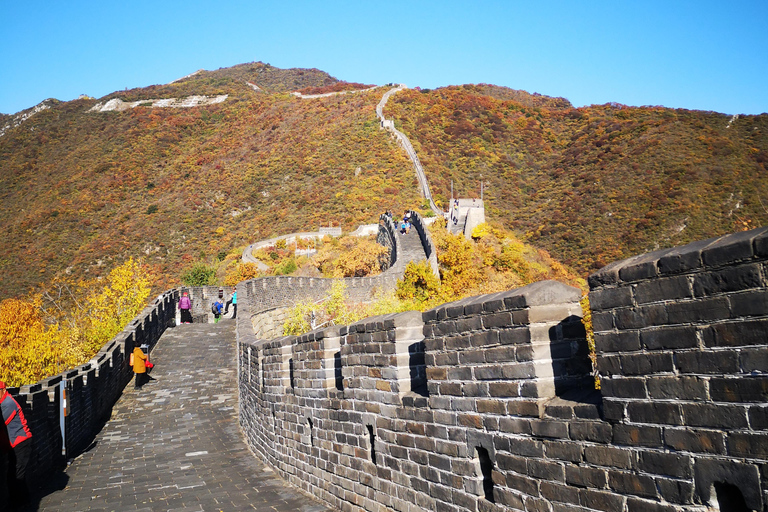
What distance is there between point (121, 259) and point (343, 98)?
148ft

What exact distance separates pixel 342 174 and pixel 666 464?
6048cm

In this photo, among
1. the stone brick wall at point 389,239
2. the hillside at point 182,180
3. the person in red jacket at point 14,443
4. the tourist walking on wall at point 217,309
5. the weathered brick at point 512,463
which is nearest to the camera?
the weathered brick at point 512,463

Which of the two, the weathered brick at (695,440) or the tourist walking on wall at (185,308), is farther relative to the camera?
the tourist walking on wall at (185,308)

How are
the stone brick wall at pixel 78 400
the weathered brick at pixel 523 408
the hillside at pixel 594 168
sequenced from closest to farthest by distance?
the weathered brick at pixel 523 408 → the stone brick wall at pixel 78 400 → the hillside at pixel 594 168

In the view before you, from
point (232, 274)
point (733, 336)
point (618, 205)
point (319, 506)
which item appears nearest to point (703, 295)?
point (733, 336)

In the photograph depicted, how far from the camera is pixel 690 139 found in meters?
61.6

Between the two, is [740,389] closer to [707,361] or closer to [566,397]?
[707,361]

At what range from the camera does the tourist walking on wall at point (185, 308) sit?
949 inches

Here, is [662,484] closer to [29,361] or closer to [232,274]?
[29,361]

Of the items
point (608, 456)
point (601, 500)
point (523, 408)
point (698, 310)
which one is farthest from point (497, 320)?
point (698, 310)

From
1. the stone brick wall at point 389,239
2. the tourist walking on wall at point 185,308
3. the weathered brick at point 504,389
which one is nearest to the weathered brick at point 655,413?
the weathered brick at point 504,389

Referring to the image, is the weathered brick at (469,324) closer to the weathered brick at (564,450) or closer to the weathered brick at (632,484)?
the weathered brick at (564,450)

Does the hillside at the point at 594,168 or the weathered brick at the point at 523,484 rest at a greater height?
the hillside at the point at 594,168

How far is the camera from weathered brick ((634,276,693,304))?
2.76 metres
